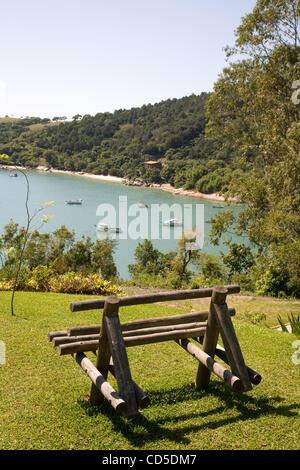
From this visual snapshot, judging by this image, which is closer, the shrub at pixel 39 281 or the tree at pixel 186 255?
the shrub at pixel 39 281

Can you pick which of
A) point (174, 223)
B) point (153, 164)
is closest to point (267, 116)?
point (174, 223)

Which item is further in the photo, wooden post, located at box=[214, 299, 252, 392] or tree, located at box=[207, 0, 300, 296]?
tree, located at box=[207, 0, 300, 296]

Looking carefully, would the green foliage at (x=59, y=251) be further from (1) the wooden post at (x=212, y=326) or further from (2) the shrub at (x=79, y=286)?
(1) the wooden post at (x=212, y=326)

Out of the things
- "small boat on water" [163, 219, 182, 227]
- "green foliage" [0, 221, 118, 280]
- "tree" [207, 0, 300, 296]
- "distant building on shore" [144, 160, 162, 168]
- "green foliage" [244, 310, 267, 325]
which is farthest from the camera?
"distant building on shore" [144, 160, 162, 168]

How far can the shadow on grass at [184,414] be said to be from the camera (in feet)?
11.1

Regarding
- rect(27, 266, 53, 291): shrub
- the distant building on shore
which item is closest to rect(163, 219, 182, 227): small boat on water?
the distant building on shore

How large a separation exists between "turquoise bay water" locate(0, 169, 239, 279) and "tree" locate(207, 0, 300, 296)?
74.5 ft

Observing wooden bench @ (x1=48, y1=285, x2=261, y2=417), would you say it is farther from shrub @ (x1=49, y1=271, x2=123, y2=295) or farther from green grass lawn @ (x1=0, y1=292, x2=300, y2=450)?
shrub @ (x1=49, y1=271, x2=123, y2=295)

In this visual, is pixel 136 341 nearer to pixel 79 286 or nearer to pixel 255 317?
pixel 255 317

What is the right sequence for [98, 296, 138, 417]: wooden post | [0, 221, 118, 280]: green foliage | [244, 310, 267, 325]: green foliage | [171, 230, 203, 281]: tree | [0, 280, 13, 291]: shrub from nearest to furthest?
[98, 296, 138, 417]: wooden post, [244, 310, 267, 325]: green foliage, [0, 280, 13, 291]: shrub, [0, 221, 118, 280]: green foliage, [171, 230, 203, 281]: tree

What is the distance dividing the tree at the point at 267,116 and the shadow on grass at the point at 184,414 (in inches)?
377

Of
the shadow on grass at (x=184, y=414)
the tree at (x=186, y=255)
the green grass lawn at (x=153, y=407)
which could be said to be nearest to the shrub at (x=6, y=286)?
the green grass lawn at (x=153, y=407)

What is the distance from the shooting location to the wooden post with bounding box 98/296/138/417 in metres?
3.09

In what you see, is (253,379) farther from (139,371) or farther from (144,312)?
(144,312)
